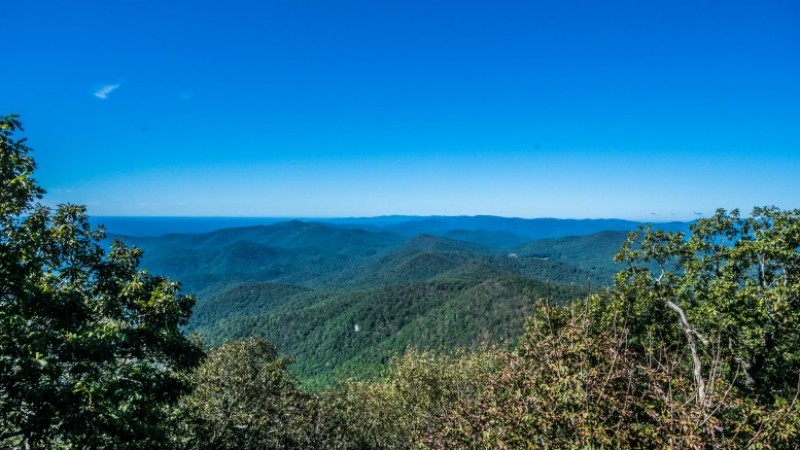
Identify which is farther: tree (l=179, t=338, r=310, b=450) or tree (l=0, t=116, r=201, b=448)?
tree (l=179, t=338, r=310, b=450)

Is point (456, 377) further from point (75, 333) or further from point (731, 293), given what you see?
point (731, 293)

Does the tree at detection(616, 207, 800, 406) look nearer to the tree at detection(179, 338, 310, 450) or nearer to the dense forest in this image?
the dense forest

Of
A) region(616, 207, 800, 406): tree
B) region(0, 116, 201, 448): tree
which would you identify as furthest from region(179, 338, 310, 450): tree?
region(616, 207, 800, 406): tree

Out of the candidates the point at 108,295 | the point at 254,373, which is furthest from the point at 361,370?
the point at 108,295

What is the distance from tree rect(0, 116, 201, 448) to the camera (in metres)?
9.20

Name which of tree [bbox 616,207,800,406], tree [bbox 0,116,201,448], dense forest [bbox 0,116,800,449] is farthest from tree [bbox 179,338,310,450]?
tree [bbox 616,207,800,406]

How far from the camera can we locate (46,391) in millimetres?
9117

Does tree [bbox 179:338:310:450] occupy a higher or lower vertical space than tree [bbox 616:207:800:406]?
lower

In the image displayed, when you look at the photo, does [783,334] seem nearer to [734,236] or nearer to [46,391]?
[734,236]

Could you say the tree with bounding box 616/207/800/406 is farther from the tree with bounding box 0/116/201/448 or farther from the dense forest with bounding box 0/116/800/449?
the tree with bounding box 0/116/201/448

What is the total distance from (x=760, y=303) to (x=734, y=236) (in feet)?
20.5

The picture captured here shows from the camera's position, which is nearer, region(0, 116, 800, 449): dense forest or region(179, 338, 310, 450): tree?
region(0, 116, 800, 449): dense forest

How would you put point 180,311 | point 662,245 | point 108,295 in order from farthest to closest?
point 662,245 < point 180,311 < point 108,295

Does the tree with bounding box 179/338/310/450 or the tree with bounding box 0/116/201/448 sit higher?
the tree with bounding box 0/116/201/448
